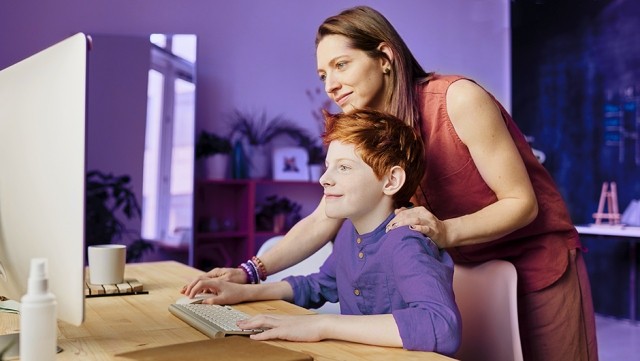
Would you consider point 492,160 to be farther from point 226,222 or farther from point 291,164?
point 291,164

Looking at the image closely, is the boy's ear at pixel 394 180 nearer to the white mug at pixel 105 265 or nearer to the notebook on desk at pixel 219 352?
the notebook on desk at pixel 219 352

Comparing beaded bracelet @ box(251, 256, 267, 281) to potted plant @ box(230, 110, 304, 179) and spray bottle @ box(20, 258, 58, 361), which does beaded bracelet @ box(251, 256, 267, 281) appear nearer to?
spray bottle @ box(20, 258, 58, 361)

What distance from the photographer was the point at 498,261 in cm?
149

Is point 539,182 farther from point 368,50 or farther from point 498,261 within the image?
point 368,50

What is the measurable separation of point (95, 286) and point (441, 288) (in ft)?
3.00

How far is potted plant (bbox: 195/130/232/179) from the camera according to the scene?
204 inches

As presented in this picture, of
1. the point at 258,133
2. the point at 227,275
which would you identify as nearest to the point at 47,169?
the point at 227,275

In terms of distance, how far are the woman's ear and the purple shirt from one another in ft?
1.20

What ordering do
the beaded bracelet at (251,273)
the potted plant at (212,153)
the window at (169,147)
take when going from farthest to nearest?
the potted plant at (212,153) → the window at (169,147) → the beaded bracelet at (251,273)

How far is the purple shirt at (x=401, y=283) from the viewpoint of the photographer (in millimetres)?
1056

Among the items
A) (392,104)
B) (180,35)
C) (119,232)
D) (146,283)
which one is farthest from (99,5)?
(392,104)

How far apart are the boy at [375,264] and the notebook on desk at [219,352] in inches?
3.7

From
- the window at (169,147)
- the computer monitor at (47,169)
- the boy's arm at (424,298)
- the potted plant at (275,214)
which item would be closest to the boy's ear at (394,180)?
the boy's arm at (424,298)

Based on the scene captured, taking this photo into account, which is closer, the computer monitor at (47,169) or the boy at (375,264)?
the computer monitor at (47,169)
